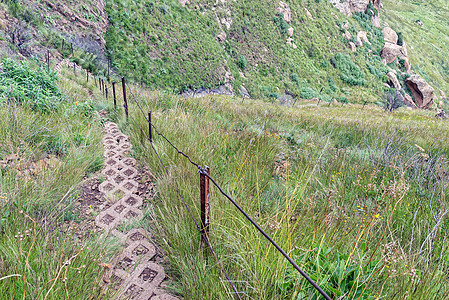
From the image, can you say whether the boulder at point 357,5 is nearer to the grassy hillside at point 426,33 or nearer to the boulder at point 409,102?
the grassy hillside at point 426,33

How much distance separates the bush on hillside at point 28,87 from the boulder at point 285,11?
127 feet

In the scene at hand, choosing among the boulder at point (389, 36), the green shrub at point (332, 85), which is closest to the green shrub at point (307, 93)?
the green shrub at point (332, 85)

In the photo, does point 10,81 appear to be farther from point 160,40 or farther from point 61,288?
point 160,40

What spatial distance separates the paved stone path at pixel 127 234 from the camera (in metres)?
1.88

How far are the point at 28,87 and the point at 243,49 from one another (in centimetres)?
2991

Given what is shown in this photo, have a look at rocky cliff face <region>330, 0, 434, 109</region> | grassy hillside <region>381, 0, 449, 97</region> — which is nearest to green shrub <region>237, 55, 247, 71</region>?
rocky cliff face <region>330, 0, 434, 109</region>

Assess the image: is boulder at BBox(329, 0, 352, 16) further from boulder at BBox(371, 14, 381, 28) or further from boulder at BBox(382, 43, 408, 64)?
boulder at BBox(382, 43, 408, 64)

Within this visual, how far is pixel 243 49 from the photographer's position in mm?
31141

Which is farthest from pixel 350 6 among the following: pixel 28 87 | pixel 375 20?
pixel 28 87

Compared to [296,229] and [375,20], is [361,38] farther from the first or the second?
[296,229]

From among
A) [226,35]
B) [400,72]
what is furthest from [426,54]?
[226,35]

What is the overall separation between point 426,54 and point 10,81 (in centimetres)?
9790

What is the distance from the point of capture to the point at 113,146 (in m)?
4.47

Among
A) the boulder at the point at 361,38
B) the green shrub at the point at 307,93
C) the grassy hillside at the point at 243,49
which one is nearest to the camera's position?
the grassy hillside at the point at 243,49
